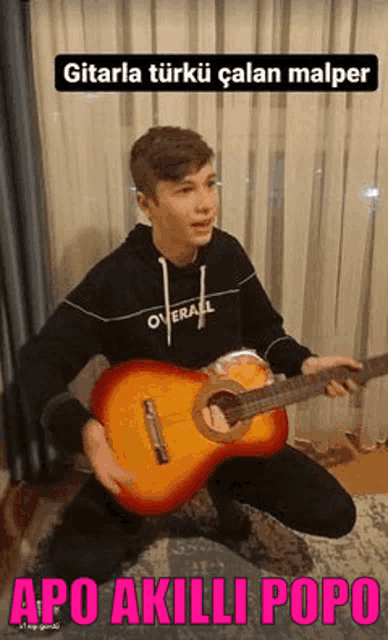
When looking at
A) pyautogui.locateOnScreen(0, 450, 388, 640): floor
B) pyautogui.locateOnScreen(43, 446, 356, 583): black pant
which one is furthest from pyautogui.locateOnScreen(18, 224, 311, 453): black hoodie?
pyautogui.locateOnScreen(0, 450, 388, 640): floor

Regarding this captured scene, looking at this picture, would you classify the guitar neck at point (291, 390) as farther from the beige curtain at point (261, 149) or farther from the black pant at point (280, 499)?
the beige curtain at point (261, 149)

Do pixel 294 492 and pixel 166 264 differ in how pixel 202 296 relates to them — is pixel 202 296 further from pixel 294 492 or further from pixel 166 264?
pixel 294 492

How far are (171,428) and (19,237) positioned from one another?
832 millimetres

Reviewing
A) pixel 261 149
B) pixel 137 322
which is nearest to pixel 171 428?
pixel 137 322

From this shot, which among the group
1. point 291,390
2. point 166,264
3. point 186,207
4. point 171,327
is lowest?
point 291,390

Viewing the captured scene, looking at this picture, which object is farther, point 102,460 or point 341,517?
point 341,517

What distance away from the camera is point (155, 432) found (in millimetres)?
1414

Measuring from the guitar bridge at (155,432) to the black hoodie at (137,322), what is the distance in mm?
144

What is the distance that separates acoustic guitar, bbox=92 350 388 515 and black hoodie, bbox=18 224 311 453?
95 millimetres

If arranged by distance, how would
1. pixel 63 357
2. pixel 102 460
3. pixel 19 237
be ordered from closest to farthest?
pixel 102 460 → pixel 63 357 → pixel 19 237

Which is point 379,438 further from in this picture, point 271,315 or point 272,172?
point 272,172

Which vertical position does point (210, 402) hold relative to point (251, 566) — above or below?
above

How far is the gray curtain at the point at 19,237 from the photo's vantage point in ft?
5.48

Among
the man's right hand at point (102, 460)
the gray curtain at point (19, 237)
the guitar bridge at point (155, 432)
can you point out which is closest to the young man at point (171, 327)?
the man's right hand at point (102, 460)
